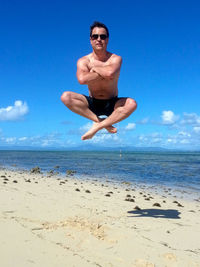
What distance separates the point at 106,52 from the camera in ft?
19.3

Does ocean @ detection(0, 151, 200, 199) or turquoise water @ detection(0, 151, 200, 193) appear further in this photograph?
turquoise water @ detection(0, 151, 200, 193)

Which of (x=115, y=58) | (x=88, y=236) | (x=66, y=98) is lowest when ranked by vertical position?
(x=88, y=236)

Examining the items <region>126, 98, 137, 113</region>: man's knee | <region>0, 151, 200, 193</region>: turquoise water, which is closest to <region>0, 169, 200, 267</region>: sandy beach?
<region>126, 98, 137, 113</region>: man's knee

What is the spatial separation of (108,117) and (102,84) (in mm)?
735

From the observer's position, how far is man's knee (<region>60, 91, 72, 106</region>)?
233 inches

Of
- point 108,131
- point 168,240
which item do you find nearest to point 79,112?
point 108,131

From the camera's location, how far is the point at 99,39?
566 cm

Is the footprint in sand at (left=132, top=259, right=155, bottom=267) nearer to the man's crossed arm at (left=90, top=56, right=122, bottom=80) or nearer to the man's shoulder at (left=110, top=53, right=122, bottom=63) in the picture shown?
the man's crossed arm at (left=90, top=56, right=122, bottom=80)

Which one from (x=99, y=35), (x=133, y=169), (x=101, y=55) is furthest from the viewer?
(x=133, y=169)

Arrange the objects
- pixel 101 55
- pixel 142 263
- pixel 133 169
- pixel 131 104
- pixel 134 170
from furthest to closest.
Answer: pixel 133 169
pixel 134 170
pixel 131 104
pixel 101 55
pixel 142 263

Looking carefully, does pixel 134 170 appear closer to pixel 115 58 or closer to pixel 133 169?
pixel 133 169

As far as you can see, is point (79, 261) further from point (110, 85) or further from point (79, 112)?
point (110, 85)

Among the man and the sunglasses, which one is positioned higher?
the sunglasses

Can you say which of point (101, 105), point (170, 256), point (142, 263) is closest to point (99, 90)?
point (101, 105)
